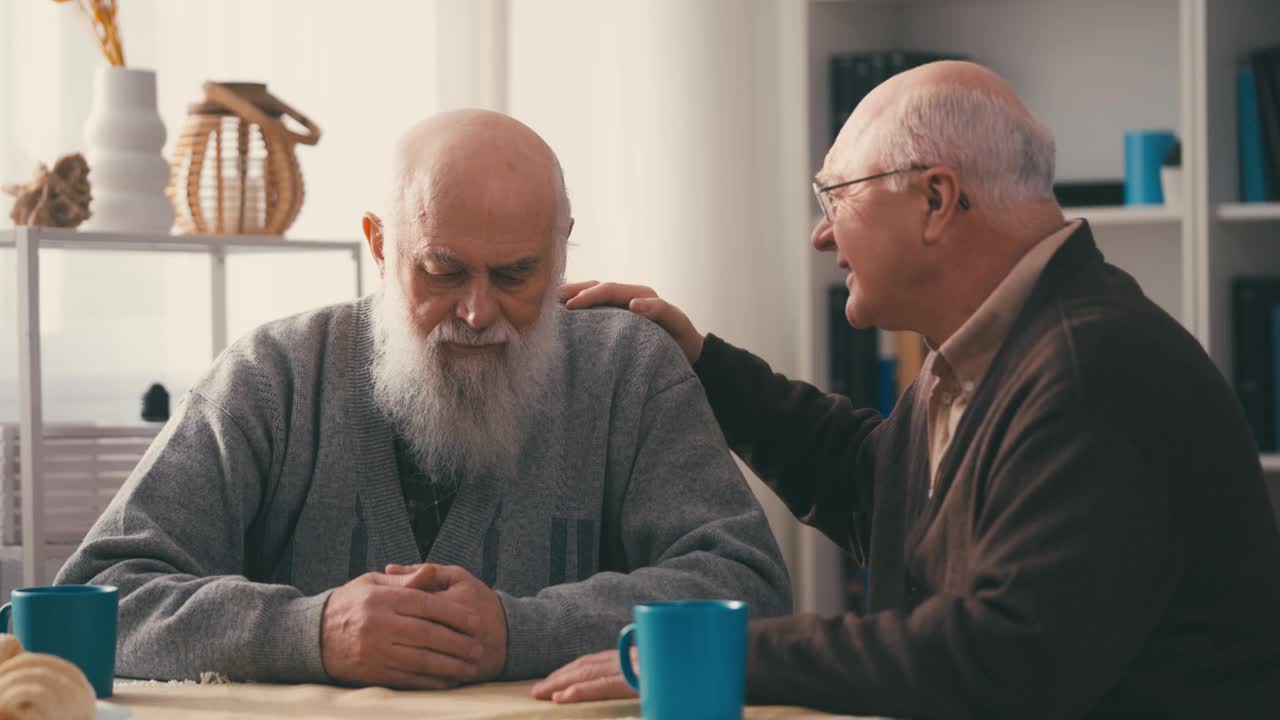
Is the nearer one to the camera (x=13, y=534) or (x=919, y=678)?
(x=919, y=678)

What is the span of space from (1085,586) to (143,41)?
10.1 ft

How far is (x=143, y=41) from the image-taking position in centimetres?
383

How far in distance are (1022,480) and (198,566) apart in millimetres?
912

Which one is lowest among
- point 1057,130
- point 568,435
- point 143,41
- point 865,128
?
point 568,435

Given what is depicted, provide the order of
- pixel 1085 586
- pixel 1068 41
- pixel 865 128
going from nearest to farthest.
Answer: pixel 1085 586, pixel 865 128, pixel 1068 41

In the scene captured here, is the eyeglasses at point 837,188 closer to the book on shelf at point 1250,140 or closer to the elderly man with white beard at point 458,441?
the elderly man with white beard at point 458,441

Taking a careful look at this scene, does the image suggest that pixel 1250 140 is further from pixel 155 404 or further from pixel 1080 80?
pixel 155 404

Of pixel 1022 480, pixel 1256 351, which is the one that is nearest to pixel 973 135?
pixel 1022 480

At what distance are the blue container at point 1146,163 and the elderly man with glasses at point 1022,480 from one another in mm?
1743

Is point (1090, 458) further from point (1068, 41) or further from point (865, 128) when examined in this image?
point (1068, 41)

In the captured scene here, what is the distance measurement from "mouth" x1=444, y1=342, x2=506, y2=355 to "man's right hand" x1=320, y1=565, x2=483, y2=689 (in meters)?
0.42

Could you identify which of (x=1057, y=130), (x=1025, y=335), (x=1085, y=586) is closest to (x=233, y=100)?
(x=1057, y=130)

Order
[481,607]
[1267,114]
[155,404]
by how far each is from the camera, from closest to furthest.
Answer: [481,607] → [1267,114] → [155,404]

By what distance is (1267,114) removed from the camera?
3.26 m
